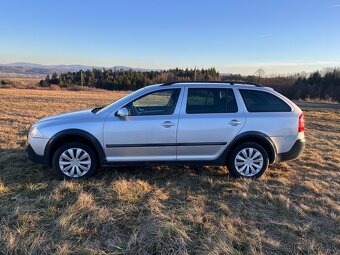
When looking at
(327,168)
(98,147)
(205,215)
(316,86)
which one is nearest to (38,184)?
(98,147)

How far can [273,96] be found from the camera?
587cm

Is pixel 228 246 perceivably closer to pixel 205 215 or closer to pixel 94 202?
pixel 205 215

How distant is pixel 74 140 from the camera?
5.58 m

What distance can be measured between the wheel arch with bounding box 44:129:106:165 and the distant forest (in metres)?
56.5

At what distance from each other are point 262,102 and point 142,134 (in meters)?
2.10

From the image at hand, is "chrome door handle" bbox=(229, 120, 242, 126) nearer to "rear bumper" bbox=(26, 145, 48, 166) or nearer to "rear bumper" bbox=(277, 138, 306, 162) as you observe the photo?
"rear bumper" bbox=(277, 138, 306, 162)

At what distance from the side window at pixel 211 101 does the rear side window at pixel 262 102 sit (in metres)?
0.24

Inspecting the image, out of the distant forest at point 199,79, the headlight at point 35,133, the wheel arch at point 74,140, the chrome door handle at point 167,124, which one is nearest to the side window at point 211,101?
the chrome door handle at point 167,124

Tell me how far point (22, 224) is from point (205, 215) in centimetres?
218

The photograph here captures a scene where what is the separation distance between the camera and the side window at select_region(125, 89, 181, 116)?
563 centimetres

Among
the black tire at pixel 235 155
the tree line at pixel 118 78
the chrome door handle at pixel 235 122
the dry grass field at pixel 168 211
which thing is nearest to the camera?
the dry grass field at pixel 168 211

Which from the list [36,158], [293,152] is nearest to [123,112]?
[36,158]

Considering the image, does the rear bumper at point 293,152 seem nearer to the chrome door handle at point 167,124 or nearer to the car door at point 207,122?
the car door at point 207,122

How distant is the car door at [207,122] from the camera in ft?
18.2
